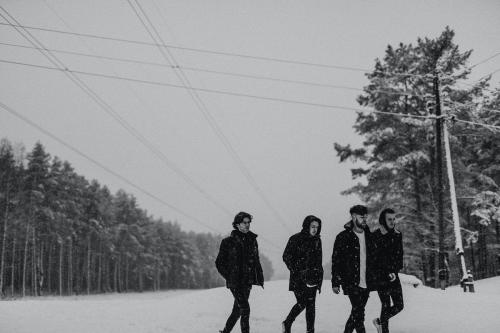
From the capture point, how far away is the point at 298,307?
6520 mm

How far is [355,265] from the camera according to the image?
6.09m

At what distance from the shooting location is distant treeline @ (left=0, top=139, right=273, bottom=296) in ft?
121

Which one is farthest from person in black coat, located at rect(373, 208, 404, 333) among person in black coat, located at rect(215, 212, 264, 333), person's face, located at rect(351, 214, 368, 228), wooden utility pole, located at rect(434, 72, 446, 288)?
wooden utility pole, located at rect(434, 72, 446, 288)

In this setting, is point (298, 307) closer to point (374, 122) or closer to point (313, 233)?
point (313, 233)

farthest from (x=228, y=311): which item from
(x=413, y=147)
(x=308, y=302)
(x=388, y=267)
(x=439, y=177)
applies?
(x=413, y=147)

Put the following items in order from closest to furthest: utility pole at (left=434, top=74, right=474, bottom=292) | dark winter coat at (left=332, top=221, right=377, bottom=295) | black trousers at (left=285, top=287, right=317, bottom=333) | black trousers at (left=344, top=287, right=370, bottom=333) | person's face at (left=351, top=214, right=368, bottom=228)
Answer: black trousers at (left=344, top=287, right=370, bottom=333)
dark winter coat at (left=332, top=221, right=377, bottom=295)
person's face at (left=351, top=214, right=368, bottom=228)
black trousers at (left=285, top=287, right=317, bottom=333)
utility pole at (left=434, top=74, right=474, bottom=292)

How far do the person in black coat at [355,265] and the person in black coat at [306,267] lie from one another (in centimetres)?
34

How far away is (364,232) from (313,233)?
0.82 meters

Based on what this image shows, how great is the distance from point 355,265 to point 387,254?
0.60m

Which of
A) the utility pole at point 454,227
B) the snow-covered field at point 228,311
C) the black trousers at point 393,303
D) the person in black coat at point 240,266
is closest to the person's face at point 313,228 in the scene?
the person in black coat at point 240,266

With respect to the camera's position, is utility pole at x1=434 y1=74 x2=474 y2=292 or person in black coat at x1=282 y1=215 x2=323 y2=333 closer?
person in black coat at x1=282 y1=215 x2=323 y2=333

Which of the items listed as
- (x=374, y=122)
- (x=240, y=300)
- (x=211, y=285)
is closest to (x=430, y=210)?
(x=374, y=122)

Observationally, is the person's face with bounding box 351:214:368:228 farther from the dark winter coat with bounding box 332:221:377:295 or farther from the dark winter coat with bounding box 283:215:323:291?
the dark winter coat with bounding box 283:215:323:291

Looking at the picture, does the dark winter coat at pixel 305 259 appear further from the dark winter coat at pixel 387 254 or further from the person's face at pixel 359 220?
the dark winter coat at pixel 387 254
